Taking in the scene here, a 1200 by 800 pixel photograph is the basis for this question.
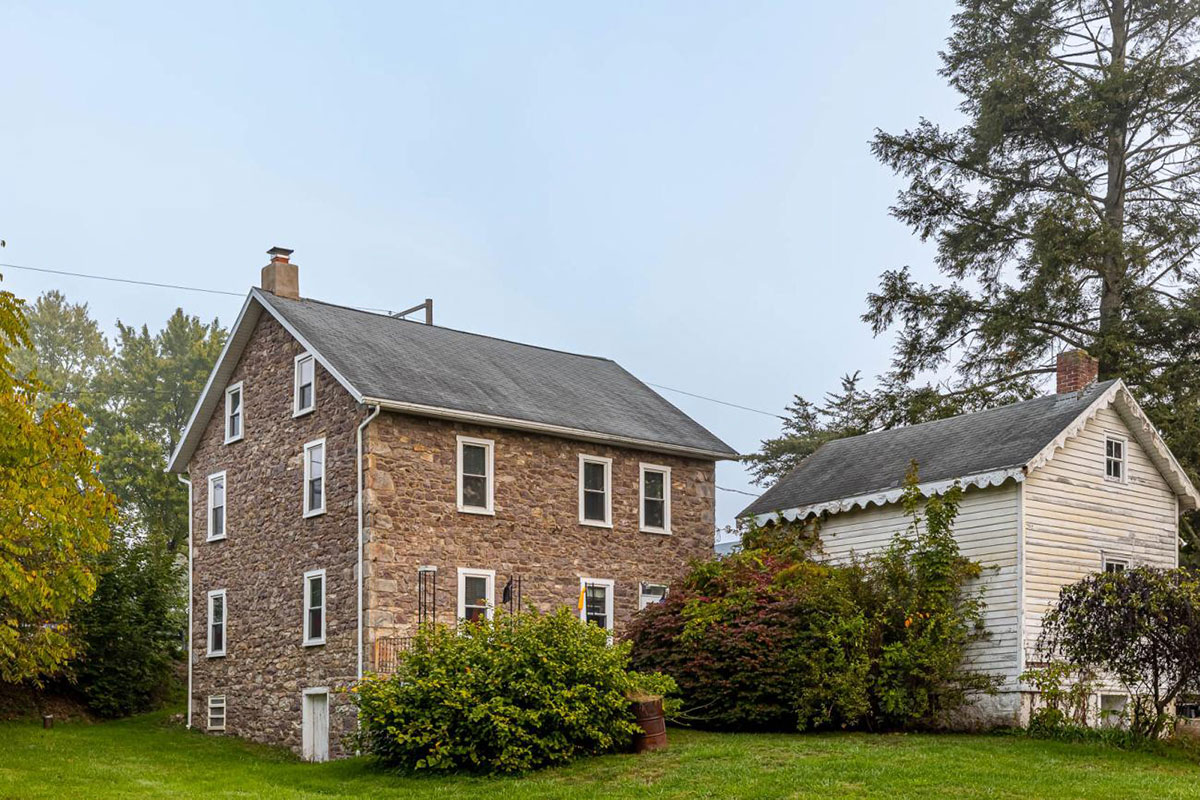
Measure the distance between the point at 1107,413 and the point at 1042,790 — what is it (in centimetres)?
1048

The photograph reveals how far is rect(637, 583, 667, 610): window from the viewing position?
1048 inches

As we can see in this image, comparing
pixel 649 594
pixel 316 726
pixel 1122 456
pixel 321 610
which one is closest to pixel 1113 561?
pixel 1122 456

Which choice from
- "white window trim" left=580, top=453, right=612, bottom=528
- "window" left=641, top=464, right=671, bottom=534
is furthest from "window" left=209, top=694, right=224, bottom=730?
"window" left=641, top=464, right=671, bottom=534

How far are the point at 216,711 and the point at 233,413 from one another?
20.8ft

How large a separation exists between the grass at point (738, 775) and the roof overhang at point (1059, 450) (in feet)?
14.0

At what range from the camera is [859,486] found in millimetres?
24656

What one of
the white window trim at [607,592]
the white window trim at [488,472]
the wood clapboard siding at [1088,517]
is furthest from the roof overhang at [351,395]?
the wood clapboard siding at [1088,517]

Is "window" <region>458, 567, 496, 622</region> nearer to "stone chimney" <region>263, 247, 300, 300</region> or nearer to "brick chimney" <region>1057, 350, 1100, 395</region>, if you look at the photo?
"stone chimney" <region>263, 247, 300, 300</region>

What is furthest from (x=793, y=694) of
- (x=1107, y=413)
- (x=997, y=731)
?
(x=1107, y=413)

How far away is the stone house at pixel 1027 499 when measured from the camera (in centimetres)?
2131

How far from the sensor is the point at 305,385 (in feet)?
84.9

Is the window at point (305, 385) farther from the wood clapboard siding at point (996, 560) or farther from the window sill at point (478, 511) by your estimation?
the wood clapboard siding at point (996, 560)

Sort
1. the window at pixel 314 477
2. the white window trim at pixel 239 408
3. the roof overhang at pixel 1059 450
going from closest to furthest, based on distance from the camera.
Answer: the roof overhang at pixel 1059 450 → the window at pixel 314 477 → the white window trim at pixel 239 408

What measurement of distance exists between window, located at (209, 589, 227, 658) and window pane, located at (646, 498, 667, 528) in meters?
9.18
